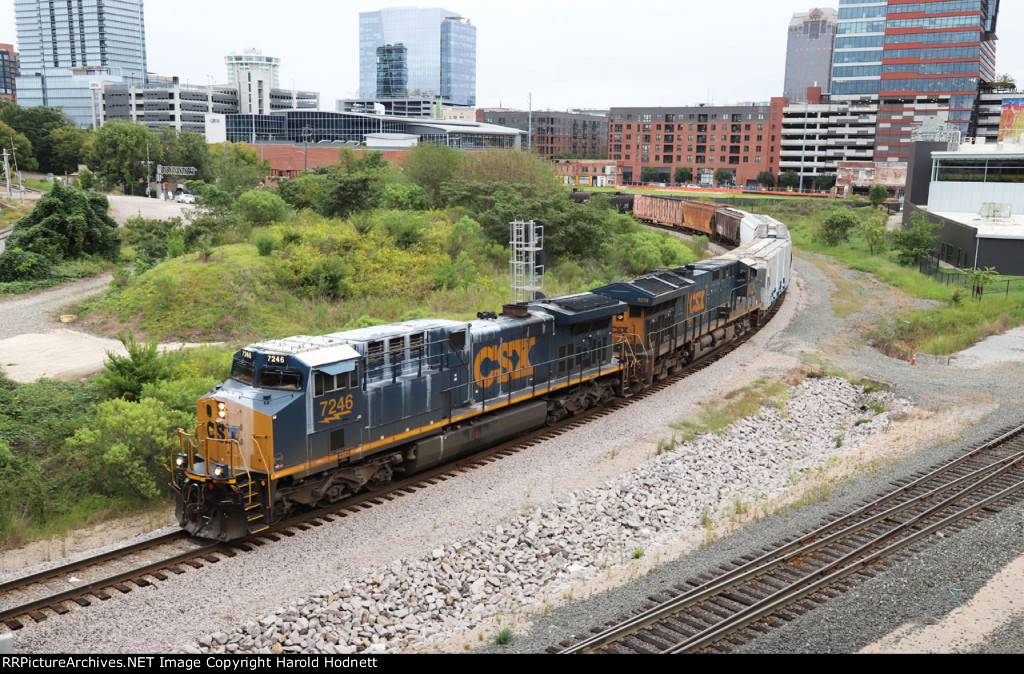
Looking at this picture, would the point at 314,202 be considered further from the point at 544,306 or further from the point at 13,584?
the point at 13,584

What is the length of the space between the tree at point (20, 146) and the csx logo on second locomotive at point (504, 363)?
258 ft

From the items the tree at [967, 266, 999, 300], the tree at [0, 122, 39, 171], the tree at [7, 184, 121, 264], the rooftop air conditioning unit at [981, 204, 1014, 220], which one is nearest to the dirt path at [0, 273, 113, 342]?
the tree at [7, 184, 121, 264]

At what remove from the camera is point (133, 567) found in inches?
470

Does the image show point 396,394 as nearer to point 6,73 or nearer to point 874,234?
point 874,234

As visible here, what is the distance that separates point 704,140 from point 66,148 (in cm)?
9229

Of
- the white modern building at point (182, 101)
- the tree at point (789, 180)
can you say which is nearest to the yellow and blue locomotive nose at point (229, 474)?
the tree at point (789, 180)

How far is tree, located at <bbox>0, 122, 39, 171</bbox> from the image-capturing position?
78125mm

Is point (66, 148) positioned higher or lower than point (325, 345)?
higher

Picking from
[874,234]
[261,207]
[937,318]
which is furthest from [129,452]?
[874,234]

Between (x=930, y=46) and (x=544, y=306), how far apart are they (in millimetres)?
Answer: 124039

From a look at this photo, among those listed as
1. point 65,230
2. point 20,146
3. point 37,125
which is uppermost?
point 37,125

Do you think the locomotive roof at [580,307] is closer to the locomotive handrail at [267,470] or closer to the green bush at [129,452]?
the locomotive handrail at [267,470]

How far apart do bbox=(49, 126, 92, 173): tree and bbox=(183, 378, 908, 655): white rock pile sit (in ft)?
Answer: 291

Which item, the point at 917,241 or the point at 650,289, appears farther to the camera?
the point at 917,241
